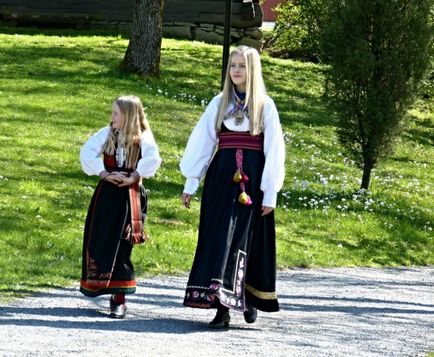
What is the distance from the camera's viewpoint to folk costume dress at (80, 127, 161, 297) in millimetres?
8805

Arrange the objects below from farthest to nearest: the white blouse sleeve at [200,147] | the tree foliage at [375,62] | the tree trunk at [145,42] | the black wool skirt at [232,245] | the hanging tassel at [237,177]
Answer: the tree trunk at [145,42] → the tree foliage at [375,62] → the white blouse sleeve at [200,147] → the hanging tassel at [237,177] → the black wool skirt at [232,245]

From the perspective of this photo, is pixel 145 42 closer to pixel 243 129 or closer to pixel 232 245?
pixel 243 129

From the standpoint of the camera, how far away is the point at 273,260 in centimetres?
885

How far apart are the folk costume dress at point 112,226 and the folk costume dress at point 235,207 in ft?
1.28

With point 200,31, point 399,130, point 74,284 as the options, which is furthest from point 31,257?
point 200,31

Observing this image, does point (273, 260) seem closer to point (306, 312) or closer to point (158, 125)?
point (306, 312)

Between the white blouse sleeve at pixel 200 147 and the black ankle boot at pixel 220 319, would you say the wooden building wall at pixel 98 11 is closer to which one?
the white blouse sleeve at pixel 200 147

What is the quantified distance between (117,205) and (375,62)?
889cm

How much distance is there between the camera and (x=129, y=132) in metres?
8.88

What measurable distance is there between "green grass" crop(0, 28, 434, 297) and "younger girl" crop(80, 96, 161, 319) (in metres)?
0.92

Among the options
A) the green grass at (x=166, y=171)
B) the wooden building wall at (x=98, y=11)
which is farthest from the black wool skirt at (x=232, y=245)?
the wooden building wall at (x=98, y=11)

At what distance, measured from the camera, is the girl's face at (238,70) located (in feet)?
28.1

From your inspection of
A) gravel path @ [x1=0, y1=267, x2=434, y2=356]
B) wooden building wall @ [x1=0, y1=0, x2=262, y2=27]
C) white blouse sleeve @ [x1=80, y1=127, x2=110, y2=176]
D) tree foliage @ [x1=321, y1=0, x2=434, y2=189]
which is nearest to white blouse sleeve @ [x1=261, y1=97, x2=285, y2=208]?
gravel path @ [x1=0, y1=267, x2=434, y2=356]

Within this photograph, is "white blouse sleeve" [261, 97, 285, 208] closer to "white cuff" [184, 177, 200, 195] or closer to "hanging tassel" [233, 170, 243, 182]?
"hanging tassel" [233, 170, 243, 182]
